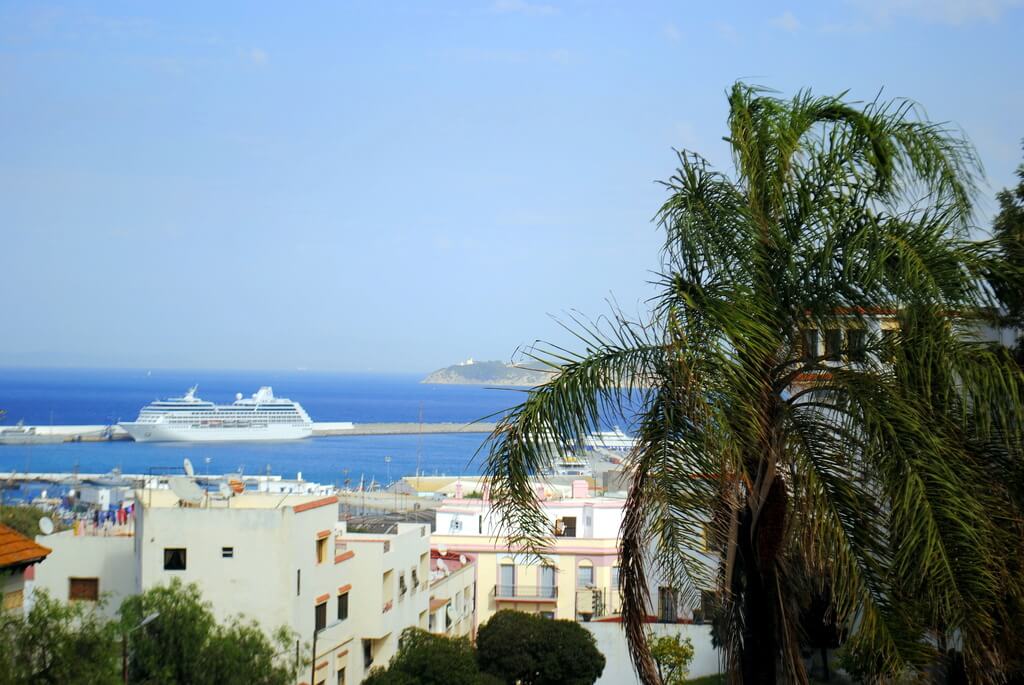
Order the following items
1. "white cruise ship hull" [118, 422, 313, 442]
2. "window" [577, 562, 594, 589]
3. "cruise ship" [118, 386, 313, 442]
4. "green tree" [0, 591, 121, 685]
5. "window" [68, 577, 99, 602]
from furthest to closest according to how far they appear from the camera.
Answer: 1. "cruise ship" [118, 386, 313, 442]
2. "white cruise ship hull" [118, 422, 313, 442]
3. "window" [577, 562, 594, 589]
4. "window" [68, 577, 99, 602]
5. "green tree" [0, 591, 121, 685]

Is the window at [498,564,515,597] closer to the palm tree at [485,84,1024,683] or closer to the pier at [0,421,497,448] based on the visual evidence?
the palm tree at [485,84,1024,683]

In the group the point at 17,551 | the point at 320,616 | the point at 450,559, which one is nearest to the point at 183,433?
the point at 450,559

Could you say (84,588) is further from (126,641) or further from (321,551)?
(126,641)

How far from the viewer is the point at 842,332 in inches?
220

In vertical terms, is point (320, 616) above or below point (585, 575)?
above

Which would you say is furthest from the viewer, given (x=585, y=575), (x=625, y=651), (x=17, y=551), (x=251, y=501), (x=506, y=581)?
(x=585, y=575)

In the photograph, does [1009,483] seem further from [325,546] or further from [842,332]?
[325,546]

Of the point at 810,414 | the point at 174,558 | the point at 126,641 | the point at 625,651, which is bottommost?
the point at 625,651

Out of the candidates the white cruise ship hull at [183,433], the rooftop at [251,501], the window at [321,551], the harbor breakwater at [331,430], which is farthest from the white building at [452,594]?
the white cruise ship hull at [183,433]

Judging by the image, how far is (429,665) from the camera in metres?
19.9

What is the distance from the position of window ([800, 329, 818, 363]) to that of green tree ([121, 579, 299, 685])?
45.3 ft

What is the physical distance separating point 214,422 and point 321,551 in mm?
126248

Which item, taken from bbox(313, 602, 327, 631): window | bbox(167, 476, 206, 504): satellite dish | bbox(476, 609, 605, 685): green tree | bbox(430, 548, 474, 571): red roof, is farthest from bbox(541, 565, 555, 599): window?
bbox(167, 476, 206, 504): satellite dish

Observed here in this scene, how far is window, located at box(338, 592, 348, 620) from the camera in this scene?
79.4ft
